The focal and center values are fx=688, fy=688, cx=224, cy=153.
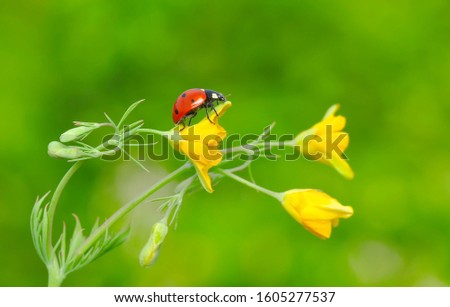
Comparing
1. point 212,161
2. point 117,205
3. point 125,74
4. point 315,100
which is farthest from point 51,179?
point 212,161

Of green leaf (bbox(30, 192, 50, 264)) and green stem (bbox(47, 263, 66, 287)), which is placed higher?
green leaf (bbox(30, 192, 50, 264))

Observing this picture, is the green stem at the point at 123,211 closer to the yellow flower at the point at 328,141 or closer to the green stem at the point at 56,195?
the green stem at the point at 56,195

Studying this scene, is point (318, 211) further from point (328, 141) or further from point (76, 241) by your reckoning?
point (76, 241)

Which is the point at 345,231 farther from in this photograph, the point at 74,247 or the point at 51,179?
the point at 74,247

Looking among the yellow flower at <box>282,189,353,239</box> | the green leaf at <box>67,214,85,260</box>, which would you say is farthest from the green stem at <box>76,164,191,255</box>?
the yellow flower at <box>282,189,353,239</box>

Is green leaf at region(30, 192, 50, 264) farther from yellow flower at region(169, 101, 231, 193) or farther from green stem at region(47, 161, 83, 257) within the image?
yellow flower at region(169, 101, 231, 193)

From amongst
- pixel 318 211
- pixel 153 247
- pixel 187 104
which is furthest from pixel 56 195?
pixel 318 211
